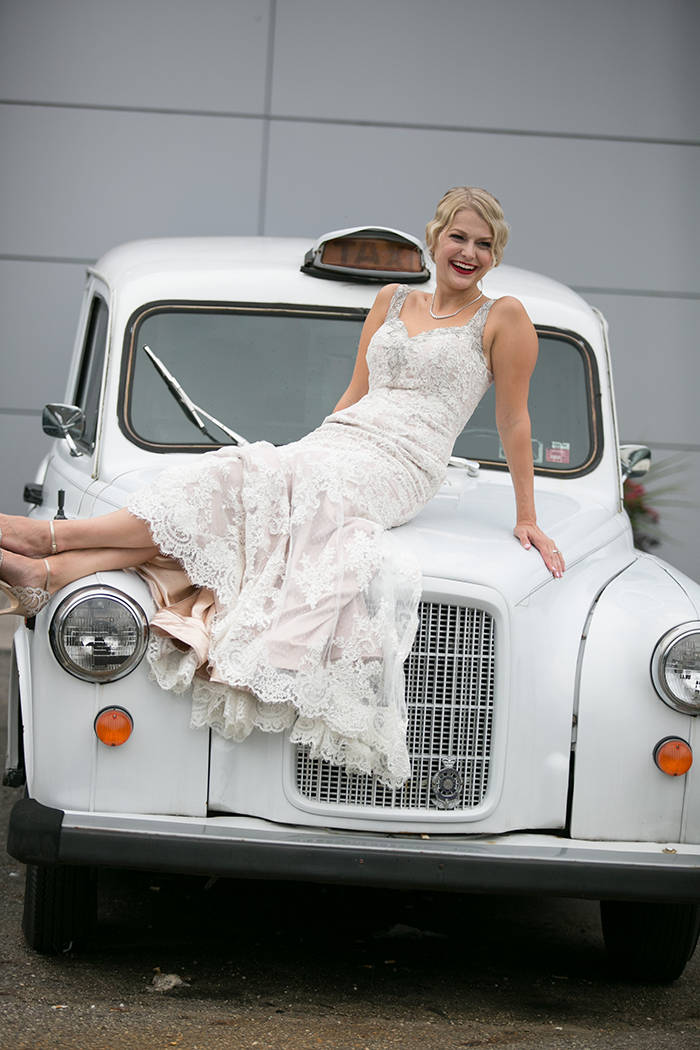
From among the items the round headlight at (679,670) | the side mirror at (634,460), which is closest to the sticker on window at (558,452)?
the side mirror at (634,460)

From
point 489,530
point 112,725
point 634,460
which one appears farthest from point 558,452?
point 112,725

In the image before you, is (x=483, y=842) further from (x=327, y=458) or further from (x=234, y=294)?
(x=234, y=294)

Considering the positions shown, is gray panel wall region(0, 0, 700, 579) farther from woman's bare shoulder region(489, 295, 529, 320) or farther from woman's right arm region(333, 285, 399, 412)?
woman's bare shoulder region(489, 295, 529, 320)

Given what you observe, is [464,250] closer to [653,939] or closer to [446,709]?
[446,709]

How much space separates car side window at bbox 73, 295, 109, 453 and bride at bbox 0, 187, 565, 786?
3.43ft

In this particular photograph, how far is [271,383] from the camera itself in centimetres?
402

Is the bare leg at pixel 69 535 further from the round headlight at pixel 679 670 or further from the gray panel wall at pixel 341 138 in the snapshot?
the gray panel wall at pixel 341 138

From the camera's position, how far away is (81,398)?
15.3 ft

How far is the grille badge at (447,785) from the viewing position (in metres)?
2.89

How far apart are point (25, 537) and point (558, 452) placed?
81.3 inches

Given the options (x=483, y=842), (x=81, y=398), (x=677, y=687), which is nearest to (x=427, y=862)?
(x=483, y=842)

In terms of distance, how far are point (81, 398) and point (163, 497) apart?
1.83m

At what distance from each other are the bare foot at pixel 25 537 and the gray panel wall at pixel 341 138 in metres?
5.38

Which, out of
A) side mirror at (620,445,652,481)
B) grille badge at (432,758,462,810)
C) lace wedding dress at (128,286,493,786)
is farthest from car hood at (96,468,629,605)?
grille badge at (432,758,462,810)
